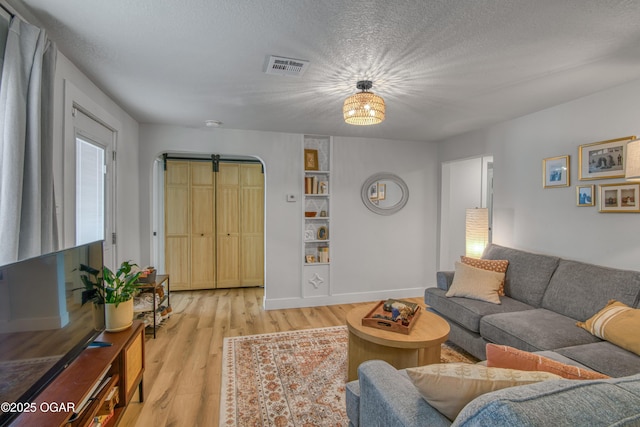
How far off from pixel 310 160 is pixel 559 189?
2807 mm

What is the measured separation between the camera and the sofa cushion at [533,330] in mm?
2109

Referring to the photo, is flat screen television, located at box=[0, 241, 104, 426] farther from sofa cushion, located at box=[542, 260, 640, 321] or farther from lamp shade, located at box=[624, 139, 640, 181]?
sofa cushion, located at box=[542, 260, 640, 321]

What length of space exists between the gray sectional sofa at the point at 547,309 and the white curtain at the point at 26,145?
9.45 ft

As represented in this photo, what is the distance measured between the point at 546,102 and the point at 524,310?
1897 millimetres

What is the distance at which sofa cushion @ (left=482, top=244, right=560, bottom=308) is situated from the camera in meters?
2.81

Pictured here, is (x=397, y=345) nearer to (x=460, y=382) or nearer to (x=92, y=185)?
(x=460, y=382)

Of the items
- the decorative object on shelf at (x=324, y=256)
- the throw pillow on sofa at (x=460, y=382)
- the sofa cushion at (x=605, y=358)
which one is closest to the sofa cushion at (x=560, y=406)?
the throw pillow on sofa at (x=460, y=382)

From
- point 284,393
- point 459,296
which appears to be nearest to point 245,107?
point 284,393

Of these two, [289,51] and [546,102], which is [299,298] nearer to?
[289,51]

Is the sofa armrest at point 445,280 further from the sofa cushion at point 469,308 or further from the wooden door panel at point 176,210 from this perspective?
the wooden door panel at point 176,210

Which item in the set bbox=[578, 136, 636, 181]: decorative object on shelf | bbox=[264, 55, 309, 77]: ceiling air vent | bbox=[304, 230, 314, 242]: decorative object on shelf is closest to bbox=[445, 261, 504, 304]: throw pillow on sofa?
bbox=[578, 136, 636, 181]: decorative object on shelf

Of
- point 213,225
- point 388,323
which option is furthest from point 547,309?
point 213,225

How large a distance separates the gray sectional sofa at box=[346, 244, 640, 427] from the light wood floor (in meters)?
1.23

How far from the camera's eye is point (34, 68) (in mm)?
1532
